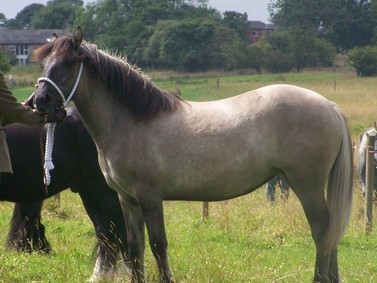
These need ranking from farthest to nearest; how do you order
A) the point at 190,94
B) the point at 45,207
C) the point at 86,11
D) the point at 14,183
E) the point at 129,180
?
the point at 86,11 → the point at 190,94 → the point at 45,207 → the point at 14,183 → the point at 129,180

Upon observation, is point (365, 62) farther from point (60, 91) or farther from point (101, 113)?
point (60, 91)

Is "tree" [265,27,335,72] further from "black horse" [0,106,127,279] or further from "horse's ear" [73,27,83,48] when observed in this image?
"horse's ear" [73,27,83,48]

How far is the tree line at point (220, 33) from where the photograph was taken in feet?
251

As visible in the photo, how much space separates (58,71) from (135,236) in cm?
144

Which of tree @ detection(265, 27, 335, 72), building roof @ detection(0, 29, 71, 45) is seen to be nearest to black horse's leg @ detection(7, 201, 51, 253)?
tree @ detection(265, 27, 335, 72)

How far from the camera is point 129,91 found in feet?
21.0

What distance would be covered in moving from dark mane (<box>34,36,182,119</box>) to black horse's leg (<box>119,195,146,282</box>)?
738 mm

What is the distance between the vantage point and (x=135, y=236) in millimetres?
6551

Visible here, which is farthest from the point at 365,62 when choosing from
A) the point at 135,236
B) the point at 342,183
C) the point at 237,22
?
the point at 135,236

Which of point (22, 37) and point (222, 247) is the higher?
point (222, 247)

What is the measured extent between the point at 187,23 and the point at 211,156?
255 feet

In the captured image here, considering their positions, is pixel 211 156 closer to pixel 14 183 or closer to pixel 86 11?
pixel 14 183

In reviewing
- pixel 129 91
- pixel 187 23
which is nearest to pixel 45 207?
pixel 129 91

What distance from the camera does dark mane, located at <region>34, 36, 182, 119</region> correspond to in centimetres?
634
